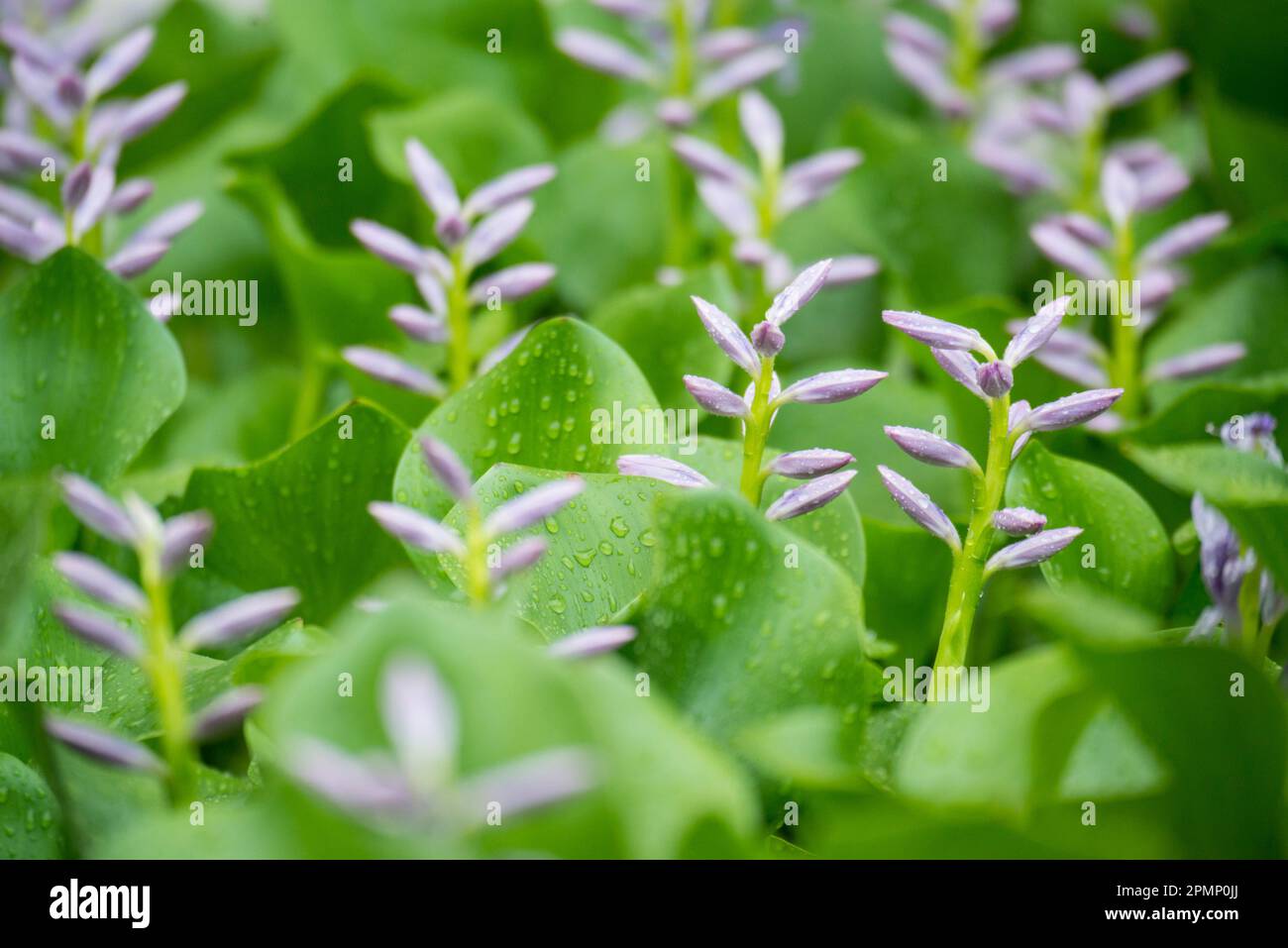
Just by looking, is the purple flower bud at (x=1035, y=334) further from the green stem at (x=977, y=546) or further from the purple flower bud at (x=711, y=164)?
the purple flower bud at (x=711, y=164)

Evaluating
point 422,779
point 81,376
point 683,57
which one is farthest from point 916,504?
point 683,57

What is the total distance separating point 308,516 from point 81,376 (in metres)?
0.11

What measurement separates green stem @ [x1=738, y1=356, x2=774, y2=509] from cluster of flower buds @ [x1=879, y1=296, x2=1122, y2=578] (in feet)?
0.14

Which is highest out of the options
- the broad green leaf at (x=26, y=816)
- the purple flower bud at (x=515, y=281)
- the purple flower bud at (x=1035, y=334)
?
the purple flower bud at (x=515, y=281)

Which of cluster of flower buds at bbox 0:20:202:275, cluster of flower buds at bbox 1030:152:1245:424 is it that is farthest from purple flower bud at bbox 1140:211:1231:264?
cluster of flower buds at bbox 0:20:202:275

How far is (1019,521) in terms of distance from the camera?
1.52 feet

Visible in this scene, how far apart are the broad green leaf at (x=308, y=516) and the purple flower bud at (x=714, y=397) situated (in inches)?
5.6

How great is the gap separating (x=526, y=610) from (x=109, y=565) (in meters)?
0.20

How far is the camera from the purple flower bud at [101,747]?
38 cm

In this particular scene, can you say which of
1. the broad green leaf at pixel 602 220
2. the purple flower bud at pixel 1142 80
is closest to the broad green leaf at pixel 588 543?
the broad green leaf at pixel 602 220

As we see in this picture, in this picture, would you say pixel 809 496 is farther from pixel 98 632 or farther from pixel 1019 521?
pixel 98 632

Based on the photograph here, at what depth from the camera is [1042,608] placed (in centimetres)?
32
